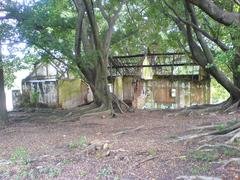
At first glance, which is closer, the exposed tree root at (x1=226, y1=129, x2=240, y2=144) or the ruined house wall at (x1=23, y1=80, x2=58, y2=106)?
the exposed tree root at (x1=226, y1=129, x2=240, y2=144)

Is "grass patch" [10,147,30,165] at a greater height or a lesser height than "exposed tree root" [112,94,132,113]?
lesser

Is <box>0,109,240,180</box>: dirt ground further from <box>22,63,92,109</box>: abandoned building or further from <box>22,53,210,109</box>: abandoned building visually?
<box>22,53,210,109</box>: abandoned building

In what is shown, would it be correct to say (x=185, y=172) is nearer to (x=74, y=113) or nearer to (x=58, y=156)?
(x=58, y=156)

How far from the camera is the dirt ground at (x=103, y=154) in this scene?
4570 millimetres

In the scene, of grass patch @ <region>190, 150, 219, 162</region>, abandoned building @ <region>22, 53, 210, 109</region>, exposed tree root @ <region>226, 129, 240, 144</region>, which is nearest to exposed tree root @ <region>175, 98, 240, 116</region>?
abandoned building @ <region>22, 53, 210, 109</region>

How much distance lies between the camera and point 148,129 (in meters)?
7.86

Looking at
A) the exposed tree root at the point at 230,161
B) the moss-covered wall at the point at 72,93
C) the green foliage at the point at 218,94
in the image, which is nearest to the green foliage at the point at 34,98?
the moss-covered wall at the point at 72,93

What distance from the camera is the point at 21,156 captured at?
574 centimetres

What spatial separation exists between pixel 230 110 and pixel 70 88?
8534mm

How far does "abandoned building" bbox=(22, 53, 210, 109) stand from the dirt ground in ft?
23.8

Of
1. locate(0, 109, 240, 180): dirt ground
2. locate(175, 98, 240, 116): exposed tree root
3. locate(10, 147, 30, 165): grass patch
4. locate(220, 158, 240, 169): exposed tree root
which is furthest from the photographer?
locate(175, 98, 240, 116): exposed tree root

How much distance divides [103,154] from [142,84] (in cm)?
1218

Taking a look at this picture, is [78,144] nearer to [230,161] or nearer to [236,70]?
[230,161]

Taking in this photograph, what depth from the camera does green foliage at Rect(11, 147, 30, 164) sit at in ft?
17.9
